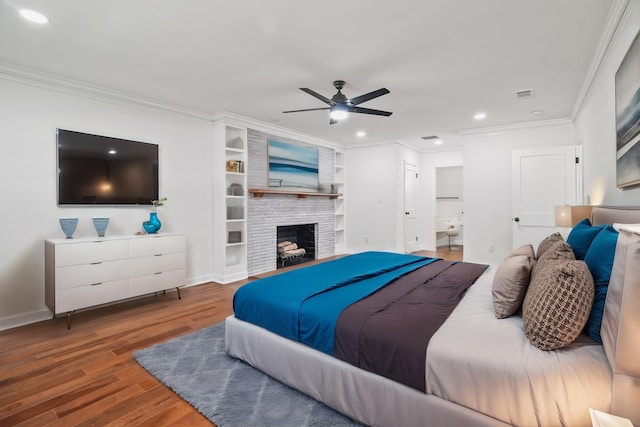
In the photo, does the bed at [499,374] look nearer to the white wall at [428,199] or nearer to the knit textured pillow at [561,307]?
the knit textured pillow at [561,307]

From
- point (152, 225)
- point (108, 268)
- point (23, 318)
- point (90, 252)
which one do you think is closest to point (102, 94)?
point (152, 225)

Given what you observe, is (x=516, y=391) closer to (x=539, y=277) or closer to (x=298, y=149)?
(x=539, y=277)

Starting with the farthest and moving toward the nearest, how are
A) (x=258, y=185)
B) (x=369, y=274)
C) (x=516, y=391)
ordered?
(x=258, y=185) < (x=369, y=274) < (x=516, y=391)

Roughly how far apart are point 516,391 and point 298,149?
206 inches

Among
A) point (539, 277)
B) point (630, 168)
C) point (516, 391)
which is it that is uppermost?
point (630, 168)

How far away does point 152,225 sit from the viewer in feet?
12.6

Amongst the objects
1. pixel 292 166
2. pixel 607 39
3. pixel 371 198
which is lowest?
pixel 371 198

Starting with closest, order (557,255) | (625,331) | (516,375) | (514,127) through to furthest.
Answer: (625,331), (516,375), (557,255), (514,127)

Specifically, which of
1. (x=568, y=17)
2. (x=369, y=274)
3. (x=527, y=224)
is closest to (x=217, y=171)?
(x=369, y=274)

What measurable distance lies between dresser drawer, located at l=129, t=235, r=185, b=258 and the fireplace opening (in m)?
2.14

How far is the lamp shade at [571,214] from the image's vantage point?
3135 mm

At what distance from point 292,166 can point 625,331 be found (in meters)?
5.20

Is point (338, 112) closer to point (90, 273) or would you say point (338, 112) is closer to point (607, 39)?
point (607, 39)

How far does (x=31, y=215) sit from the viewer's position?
3.23 meters
